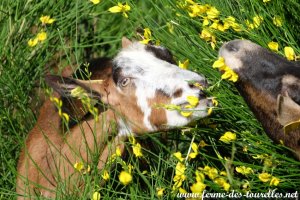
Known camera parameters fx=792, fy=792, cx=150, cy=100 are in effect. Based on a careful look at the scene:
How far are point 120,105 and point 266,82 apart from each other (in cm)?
113

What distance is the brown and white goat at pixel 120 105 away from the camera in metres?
4.63

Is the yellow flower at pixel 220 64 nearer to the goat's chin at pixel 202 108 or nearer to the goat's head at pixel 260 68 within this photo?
the goat's head at pixel 260 68

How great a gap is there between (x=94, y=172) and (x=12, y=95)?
1517 millimetres

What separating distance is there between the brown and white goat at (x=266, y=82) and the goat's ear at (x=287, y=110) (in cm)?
10

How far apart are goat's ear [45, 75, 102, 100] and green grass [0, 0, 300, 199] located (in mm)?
136

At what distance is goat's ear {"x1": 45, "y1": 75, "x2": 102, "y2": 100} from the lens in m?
4.88

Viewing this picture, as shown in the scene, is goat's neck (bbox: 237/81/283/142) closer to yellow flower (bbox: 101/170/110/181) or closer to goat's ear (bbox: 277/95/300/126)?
goat's ear (bbox: 277/95/300/126)

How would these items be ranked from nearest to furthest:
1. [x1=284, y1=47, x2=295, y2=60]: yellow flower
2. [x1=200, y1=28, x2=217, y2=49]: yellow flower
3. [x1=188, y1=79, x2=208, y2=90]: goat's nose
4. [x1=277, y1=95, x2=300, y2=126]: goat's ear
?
[x1=277, y1=95, x2=300, y2=126]: goat's ear
[x1=284, y1=47, x2=295, y2=60]: yellow flower
[x1=188, y1=79, x2=208, y2=90]: goat's nose
[x1=200, y1=28, x2=217, y2=49]: yellow flower

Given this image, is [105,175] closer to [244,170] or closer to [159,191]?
[159,191]

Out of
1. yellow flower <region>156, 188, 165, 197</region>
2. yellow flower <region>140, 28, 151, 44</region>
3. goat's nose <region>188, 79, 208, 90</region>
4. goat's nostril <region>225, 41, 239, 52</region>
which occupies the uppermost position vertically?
goat's nostril <region>225, 41, 239, 52</region>

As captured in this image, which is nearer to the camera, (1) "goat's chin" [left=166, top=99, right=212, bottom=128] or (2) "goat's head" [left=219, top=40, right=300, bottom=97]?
(2) "goat's head" [left=219, top=40, right=300, bottom=97]

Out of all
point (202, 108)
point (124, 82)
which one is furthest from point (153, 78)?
point (202, 108)

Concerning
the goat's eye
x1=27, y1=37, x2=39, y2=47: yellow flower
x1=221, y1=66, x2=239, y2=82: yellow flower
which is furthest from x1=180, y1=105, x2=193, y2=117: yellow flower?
x1=27, y1=37, x2=39, y2=47: yellow flower

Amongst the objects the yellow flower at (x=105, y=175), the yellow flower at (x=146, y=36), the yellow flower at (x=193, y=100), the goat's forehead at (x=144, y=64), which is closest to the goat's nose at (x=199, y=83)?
the goat's forehead at (x=144, y=64)
